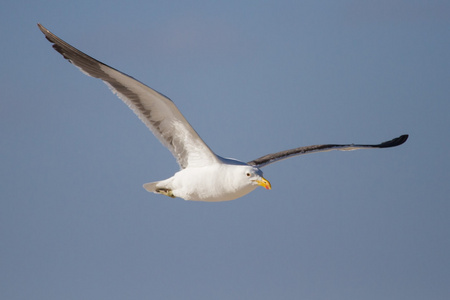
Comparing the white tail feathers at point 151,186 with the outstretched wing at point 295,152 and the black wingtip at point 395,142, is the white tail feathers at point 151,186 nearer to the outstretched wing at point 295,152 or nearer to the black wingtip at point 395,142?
the outstretched wing at point 295,152

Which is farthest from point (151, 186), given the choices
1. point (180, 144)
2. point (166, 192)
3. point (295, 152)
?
point (295, 152)

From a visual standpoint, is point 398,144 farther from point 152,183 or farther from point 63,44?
point 63,44

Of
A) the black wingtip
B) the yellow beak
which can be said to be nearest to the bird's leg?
the yellow beak

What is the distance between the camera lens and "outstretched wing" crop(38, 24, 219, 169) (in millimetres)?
13312

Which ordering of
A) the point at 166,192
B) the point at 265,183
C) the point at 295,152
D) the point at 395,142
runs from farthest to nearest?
the point at 395,142 < the point at 295,152 < the point at 166,192 < the point at 265,183

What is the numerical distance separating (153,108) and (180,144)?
97 centimetres

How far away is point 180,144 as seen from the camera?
46.4 feet

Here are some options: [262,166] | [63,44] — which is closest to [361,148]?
[262,166]

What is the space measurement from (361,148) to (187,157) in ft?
15.1

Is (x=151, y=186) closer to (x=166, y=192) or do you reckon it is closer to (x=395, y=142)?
(x=166, y=192)

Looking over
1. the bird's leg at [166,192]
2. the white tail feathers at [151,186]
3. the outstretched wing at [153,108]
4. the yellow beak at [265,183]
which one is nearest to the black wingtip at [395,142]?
the yellow beak at [265,183]

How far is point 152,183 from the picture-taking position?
14.8 m

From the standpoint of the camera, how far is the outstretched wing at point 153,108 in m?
13.3

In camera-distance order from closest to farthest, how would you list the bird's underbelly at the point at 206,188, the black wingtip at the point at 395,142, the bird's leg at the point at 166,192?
the bird's underbelly at the point at 206,188 < the bird's leg at the point at 166,192 < the black wingtip at the point at 395,142
